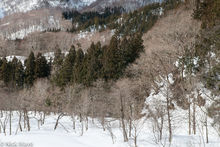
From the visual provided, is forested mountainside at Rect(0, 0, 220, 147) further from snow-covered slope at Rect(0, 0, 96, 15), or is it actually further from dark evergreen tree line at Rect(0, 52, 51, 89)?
snow-covered slope at Rect(0, 0, 96, 15)

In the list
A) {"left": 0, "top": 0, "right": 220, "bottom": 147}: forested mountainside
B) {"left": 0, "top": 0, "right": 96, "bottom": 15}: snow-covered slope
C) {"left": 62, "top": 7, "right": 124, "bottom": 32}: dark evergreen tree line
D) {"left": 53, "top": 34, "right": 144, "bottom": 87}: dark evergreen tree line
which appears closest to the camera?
{"left": 0, "top": 0, "right": 220, "bottom": 147}: forested mountainside

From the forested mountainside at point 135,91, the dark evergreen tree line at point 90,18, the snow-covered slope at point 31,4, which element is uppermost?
the snow-covered slope at point 31,4

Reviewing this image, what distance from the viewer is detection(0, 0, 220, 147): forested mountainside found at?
53.9 feet

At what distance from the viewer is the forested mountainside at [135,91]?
1644 cm

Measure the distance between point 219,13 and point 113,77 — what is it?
16423 mm

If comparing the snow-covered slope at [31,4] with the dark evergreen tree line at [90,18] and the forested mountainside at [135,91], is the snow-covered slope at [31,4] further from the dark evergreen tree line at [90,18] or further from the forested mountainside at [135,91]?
the forested mountainside at [135,91]

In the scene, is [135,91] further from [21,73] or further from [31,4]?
[31,4]

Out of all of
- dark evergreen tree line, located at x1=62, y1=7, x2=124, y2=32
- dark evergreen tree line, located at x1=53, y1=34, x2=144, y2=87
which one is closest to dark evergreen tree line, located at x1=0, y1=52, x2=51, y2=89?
dark evergreen tree line, located at x1=53, y1=34, x2=144, y2=87

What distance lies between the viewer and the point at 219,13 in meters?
19.4

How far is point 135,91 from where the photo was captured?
24.5m

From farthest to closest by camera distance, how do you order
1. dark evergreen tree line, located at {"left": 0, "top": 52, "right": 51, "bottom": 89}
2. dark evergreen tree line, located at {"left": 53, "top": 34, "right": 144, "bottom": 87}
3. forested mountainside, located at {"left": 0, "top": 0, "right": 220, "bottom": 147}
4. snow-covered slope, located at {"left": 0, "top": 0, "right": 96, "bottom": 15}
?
1. snow-covered slope, located at {"left": 0, "top": 0, "right": 96, "bottom": 15}
2. dark evergreen tree line, located at {"left": 0, "top": 52, "right": 51, "bottom": 89}
3. dark evergreen tree line, located at {"left": 53, "top": 34, "right": 144, "bottom": 87}
4. forested mountainside, located at {"left": 0, "top": 0, "right": 220, "bottom": 147}

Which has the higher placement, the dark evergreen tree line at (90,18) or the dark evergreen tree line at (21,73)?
the dark evergreen tree line at (90,18)

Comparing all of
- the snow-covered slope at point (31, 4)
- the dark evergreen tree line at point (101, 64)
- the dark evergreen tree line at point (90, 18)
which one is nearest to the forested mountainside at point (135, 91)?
the dark evergreen tree line at point (101, 64)

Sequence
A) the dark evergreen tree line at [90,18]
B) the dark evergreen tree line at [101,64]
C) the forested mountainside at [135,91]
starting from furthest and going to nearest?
the dark evergreen tree line at [90,18]
the dark evergreen tree line at [101,64]
the forested mountainside at [135,91]
